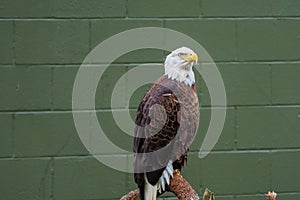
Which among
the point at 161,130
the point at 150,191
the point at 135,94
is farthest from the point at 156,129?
the point at 135,94

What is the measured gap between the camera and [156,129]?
5.86 feet

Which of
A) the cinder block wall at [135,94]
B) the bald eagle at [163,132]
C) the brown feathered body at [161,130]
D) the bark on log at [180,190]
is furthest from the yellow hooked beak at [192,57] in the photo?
the cinder block wall at [135,94]

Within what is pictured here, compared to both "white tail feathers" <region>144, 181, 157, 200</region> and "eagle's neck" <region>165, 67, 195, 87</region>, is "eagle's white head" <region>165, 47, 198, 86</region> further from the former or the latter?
"white tail feathers" <region>144, 181, 157, 200</region>

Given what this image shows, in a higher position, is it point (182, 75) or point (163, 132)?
point (182, 75)

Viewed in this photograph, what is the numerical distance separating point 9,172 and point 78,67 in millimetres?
593

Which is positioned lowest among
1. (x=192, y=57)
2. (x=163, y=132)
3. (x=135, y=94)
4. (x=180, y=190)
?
(x=180, y=190)

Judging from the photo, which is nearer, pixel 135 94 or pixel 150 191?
pixel 150 191

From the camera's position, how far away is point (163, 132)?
179cm

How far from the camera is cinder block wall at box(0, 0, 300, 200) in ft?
8.69

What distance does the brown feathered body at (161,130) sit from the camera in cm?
179

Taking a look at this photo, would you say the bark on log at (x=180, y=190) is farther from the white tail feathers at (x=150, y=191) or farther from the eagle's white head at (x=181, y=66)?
the eagle's white head at (x=181, y=66)

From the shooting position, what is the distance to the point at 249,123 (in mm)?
2775

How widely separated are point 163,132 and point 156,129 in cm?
2

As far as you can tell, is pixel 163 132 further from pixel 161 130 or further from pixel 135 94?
pixel 135 94
